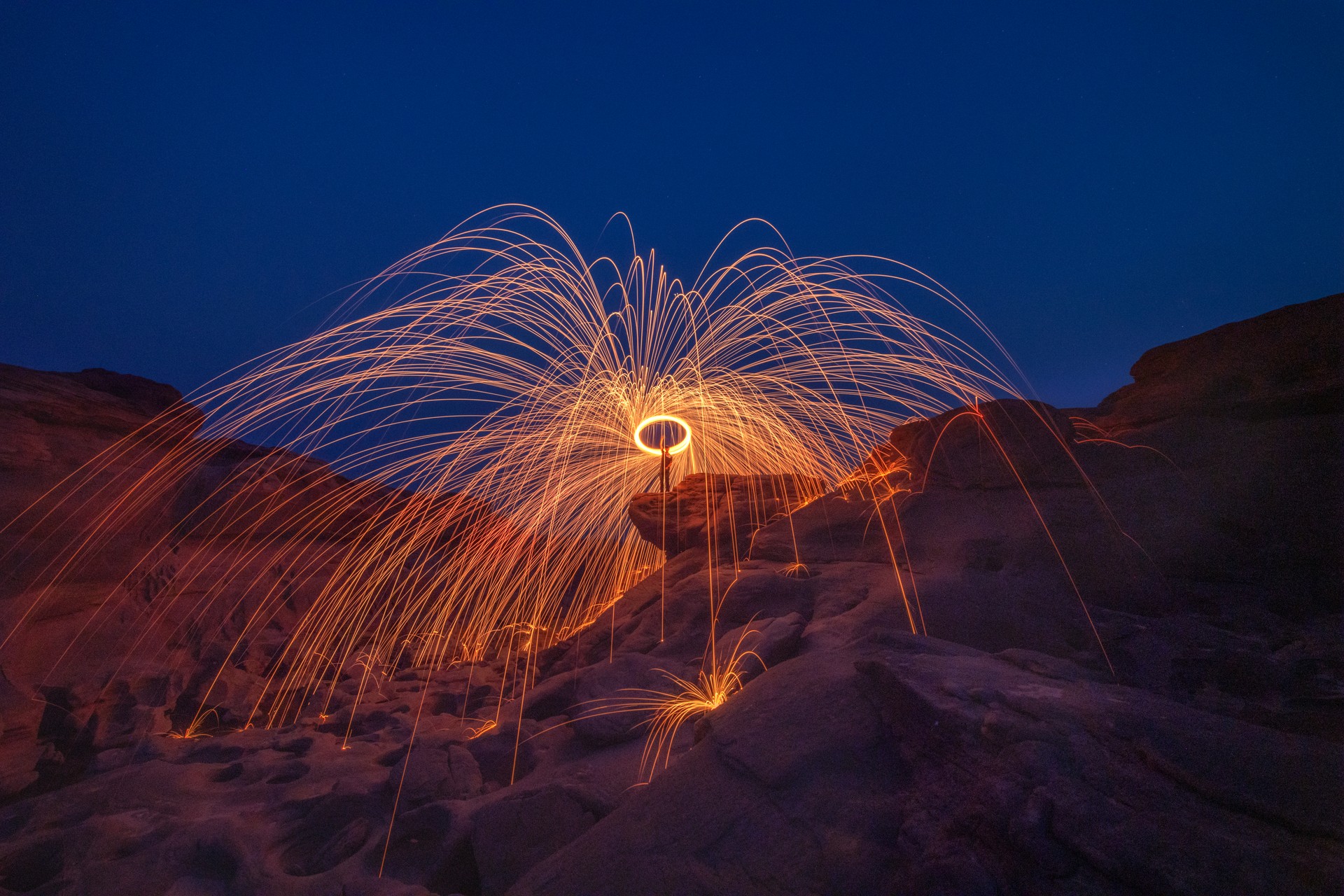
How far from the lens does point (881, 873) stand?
2502mm

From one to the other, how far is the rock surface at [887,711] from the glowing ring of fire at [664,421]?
7.21 ft

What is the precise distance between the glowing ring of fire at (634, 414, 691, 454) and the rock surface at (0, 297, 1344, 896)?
2.20 metres

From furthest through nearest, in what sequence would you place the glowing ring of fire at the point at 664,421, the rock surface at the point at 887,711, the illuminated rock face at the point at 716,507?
the glowing ring of fire at the point at 664,421
the illuminated rock face at the point at 716,507
the rock surface at the point at 887,711

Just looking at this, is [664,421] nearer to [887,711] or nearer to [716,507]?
[716,507]

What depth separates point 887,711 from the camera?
339 cm

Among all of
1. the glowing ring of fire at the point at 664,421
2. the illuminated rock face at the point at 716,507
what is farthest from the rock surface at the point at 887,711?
the glowing ring of fire at the point at 664,421

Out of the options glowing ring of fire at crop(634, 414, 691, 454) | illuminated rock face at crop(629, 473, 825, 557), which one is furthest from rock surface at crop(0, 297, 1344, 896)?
glowing ring of fire at crop(634, 414, 691, 454)

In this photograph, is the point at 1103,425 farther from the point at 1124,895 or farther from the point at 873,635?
the point at 1124,895

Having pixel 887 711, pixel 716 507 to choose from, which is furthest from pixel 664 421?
pixel 887 711

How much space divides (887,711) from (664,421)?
8.38m

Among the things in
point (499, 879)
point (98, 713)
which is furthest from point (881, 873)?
point (98, 713)

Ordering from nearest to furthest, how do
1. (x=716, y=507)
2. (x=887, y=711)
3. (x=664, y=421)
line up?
(x=887, y=711), (x=716, y=507), (x=664, y=421)

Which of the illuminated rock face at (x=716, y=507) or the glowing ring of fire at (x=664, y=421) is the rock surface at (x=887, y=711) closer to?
the illuminated rock face at (x=716, y=507)

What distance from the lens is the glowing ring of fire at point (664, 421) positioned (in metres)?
11.2
